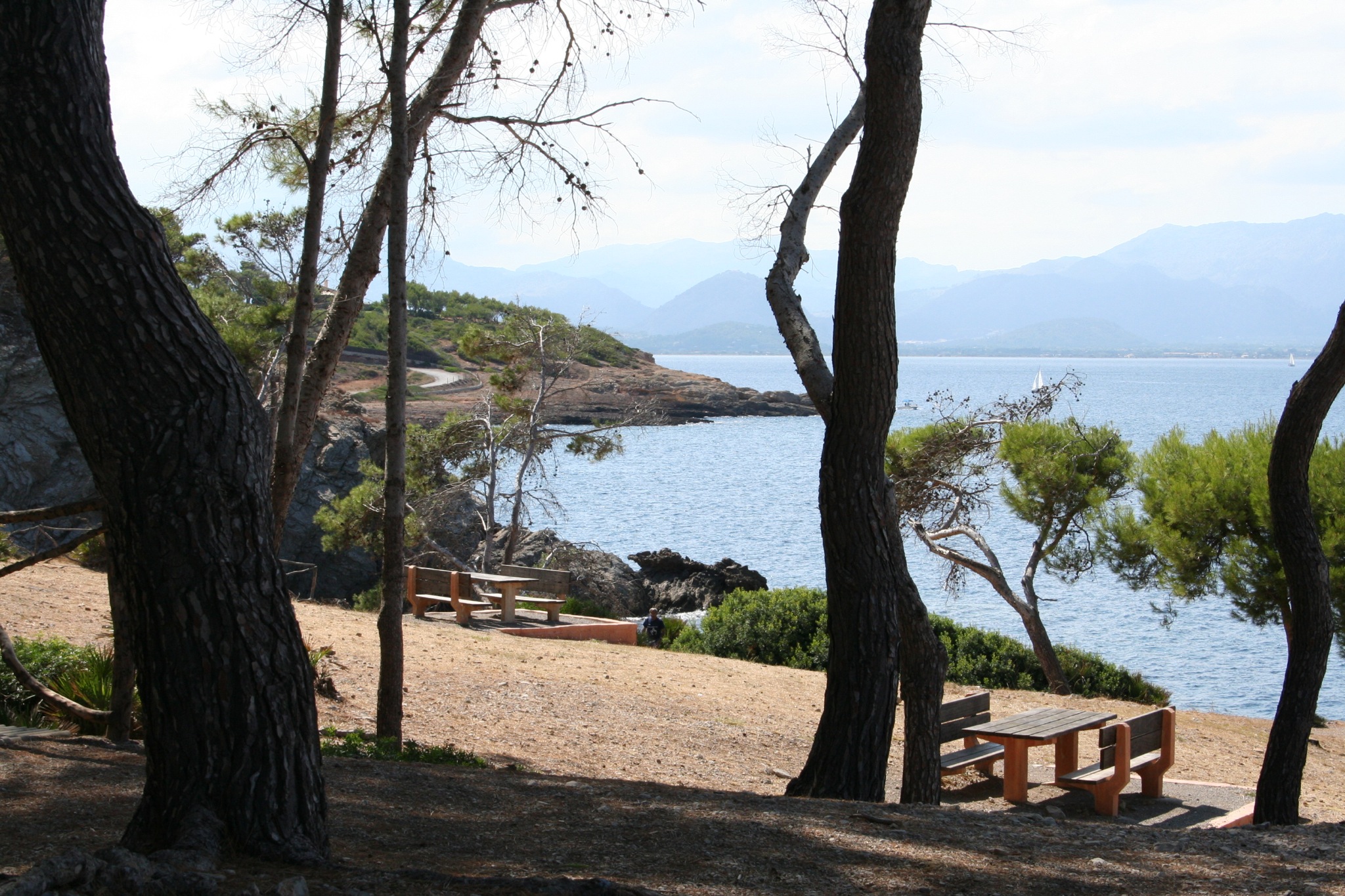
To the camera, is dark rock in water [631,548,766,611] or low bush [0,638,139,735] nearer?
low bush [0,638,139,735]

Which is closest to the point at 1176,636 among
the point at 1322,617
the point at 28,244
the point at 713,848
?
the point at 1322,617

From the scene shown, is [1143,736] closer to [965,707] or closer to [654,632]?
[965,707]

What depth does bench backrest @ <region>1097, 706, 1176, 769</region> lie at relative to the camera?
324 inches

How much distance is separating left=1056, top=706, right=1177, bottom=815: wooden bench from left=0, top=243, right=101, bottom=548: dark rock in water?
15.8m

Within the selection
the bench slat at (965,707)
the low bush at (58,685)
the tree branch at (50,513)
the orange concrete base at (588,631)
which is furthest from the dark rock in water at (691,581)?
the tree branch at (50,513)

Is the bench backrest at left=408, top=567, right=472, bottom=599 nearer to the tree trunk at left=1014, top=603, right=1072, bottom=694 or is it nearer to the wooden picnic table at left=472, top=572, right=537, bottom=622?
the wooden picnic table at left=472, top=572, right=537, bottom=622

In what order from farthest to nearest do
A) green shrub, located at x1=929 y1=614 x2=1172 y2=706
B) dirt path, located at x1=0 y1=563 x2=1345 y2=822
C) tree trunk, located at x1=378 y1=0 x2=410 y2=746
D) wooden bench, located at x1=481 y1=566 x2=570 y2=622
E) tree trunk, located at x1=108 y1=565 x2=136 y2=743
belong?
1. wooden bench, located at x1=481 y1=566 x2=570 y2=622
2. green shrub, located at x1=929 y1=614 x2=1172 y2=706
3. dirt path, located at x1=0 y1=563 x2=1345 y2=822
4. tree trunk, located at x1=378 y1=0 x2=410 y2=746
5. tree trunk, located at x1=108 y1=565 x2=136 y2=743

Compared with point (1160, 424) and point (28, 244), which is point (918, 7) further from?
point (1160, 424)

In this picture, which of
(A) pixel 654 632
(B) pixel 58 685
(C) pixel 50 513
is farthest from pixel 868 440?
(A) pixel 654 632

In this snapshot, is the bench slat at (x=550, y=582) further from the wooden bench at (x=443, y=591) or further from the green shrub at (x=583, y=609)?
the green shrub at (x=583, y=609)

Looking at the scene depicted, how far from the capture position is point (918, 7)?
18.4 ft

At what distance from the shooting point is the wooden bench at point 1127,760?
8250 mm

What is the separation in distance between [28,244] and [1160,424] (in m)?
79.3

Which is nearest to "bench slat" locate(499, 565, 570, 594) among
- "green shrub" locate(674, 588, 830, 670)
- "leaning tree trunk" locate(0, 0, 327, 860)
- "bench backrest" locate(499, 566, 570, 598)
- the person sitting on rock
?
"bench backrest" locate(499, 566, 570, 598)
